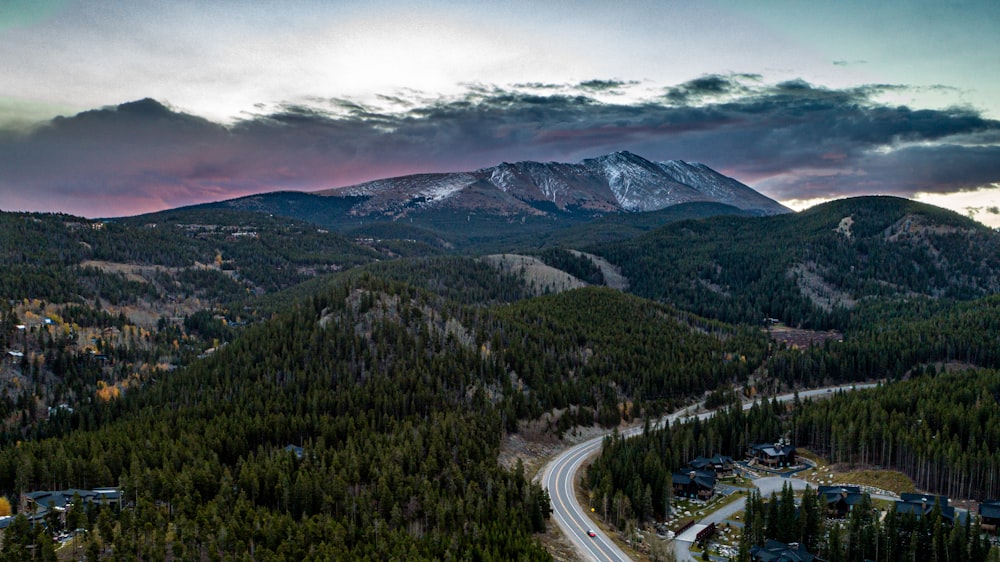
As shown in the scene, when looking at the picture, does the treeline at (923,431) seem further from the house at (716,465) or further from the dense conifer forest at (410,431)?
the house at (716,465)

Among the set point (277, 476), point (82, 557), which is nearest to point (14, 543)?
point (82, 557)

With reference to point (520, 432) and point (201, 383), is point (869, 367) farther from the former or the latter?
point (201, 383)

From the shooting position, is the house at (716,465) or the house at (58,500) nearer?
the house at (58,500)

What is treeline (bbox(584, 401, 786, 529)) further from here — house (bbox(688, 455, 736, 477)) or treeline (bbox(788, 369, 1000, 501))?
treeline (bbox(788, 369, 1000, 501))

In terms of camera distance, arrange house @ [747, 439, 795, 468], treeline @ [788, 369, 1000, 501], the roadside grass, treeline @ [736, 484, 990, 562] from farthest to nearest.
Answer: house @ [747, 439, 795, 468] < the roadside grass < treeline @ [788, 369, 1000, 501] < treeline @ [736, 484, 990, 562]

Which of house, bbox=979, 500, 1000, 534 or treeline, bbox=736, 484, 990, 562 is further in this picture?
house, bbox=979, 500, 1000, 534

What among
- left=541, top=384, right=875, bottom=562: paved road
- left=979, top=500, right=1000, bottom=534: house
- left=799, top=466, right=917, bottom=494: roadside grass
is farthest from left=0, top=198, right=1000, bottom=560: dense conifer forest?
left=979, top=500, right=1000, bottom=534: house

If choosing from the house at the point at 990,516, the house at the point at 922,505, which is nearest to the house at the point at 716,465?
the house at the point at 922,505
